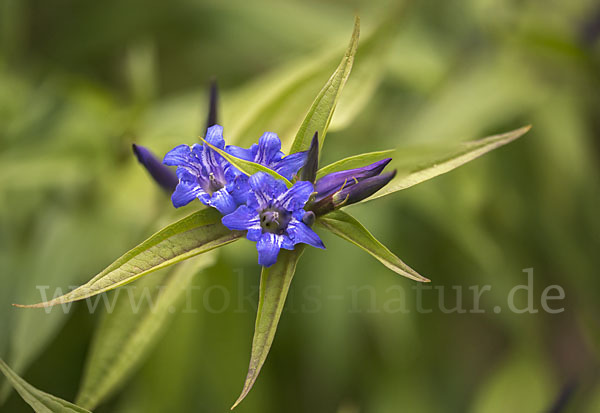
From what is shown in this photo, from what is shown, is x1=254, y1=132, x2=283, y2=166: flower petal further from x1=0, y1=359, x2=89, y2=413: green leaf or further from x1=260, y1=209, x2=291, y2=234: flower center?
x1=0, y1=359, x2=89, y2=413: green leaf

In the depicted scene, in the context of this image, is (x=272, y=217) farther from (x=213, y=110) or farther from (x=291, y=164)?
(x=213, y=110)

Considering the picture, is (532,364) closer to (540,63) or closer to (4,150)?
(540,63)

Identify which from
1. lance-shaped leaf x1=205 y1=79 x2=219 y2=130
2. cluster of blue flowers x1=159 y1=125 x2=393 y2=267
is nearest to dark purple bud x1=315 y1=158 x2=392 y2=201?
cluster of blue flowers x1=159 y1=125 x2=393 y2=267

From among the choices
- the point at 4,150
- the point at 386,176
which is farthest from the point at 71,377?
the point at 386,176

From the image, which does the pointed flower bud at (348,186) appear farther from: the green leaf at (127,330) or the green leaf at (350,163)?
the green leaf at (127,330)

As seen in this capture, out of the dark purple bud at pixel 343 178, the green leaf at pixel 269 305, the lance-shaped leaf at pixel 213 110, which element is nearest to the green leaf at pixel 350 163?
the dark purple bud at pixel 343 178
